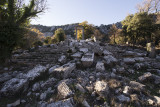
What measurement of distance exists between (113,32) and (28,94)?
75.3 ft

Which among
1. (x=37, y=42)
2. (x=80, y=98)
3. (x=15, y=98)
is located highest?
(x=37, y=42)

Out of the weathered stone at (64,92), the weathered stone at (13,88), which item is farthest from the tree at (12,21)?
the weathered stone at (64,92)

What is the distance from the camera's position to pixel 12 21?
5.39 metres

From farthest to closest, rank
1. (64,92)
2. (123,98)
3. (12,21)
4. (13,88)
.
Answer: (12,21), (13,88), (64,92), (123,98)

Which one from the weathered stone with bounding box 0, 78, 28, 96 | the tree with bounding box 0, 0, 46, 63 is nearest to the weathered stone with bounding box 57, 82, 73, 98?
the weathered stone with bounding box 0, 78, 28, 96

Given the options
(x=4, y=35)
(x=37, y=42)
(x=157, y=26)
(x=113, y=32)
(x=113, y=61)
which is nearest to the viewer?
(x=4, y=35)

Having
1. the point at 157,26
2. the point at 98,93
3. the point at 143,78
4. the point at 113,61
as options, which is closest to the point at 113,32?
the point at 157,26

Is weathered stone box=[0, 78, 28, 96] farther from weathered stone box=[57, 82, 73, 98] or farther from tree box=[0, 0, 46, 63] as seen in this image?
tree box=[0, 0, 46, 63]

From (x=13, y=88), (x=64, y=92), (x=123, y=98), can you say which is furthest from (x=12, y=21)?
(x=123, y=98)

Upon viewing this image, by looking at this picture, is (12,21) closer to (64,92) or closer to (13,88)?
(13,88)

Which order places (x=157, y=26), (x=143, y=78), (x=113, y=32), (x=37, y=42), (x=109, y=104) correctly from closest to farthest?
1. (x=109, y=104)
2. (x=143, y=78)
3. (x=157, y=26)
4. (x=37, y=42)
5. (x=113, y=32)

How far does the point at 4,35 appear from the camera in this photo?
453 cm

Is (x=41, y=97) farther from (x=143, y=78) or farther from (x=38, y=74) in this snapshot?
(x=143, y=78)

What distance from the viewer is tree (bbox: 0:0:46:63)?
15.2 feet
